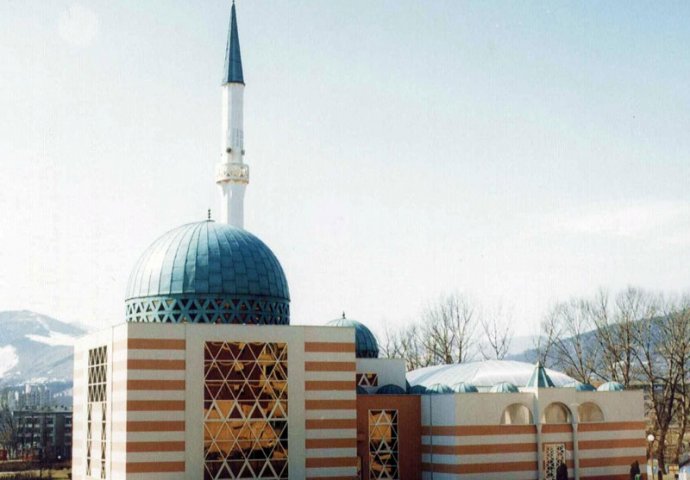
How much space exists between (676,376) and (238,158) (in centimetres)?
3669

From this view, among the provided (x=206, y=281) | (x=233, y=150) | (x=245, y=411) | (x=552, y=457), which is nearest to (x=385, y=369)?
(x=552, y=457)

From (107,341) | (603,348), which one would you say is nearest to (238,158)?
(107,341)

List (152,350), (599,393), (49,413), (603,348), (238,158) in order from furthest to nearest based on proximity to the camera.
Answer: (49,413) < (603,348) < (238,158) < (599,393) < (152,350)

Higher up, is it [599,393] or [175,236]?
[175,236]

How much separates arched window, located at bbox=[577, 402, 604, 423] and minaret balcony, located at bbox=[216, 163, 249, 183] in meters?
22.7

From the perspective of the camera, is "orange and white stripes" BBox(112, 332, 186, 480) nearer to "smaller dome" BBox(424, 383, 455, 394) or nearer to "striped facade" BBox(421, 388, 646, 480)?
"striped facade" BBox(421, 388, 646, 480)

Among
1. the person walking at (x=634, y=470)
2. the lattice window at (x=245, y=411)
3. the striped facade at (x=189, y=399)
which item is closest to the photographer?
the striped facade at (x=189, y=399)

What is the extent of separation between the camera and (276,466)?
131 feet

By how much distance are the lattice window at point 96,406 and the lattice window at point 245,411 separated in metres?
5.11

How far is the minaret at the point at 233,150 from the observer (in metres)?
53.5

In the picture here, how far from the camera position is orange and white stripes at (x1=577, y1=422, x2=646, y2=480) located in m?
46.7

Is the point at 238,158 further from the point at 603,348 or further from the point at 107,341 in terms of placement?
the point at 603,348

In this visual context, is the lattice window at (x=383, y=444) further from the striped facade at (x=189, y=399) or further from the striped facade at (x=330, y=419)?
the striped facade at (x=189, y=399)

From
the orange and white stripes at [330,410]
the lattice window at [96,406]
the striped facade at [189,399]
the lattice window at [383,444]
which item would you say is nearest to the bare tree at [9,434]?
the lattice window at [96,406]
